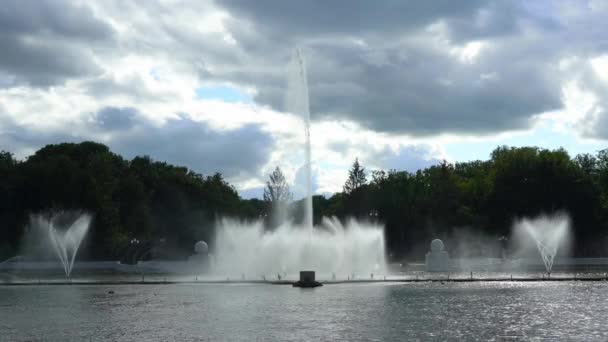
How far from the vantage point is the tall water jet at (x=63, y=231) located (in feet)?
295

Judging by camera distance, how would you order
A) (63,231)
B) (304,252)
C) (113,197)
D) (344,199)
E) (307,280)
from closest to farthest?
(307,280) → (304,252) → (63,231) → (113,197) → (344,199)

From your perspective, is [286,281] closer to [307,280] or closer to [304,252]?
[307,280]

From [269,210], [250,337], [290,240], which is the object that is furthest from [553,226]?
[250,337]

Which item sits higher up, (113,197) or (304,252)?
(113,197)

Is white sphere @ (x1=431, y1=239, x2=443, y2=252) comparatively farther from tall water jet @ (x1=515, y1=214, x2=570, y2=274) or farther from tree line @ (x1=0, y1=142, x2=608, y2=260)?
tree line @ (x1=0, y1=142, x2=608, y2=260)

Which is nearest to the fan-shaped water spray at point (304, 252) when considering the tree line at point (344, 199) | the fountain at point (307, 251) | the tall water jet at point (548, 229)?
the fountain at point (307, 251)

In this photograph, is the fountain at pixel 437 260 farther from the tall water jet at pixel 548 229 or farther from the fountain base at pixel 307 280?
the fountain base at pixel 307 280

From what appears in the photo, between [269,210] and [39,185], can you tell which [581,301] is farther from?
[269,210]

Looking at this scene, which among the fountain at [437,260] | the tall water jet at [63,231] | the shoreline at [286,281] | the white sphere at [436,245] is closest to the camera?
the shoreline at [286,281]

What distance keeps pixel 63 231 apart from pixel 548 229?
60540mm

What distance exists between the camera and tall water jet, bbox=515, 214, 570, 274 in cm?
9324

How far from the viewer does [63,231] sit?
92688mm

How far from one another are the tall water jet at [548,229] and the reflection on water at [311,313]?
4304 cm

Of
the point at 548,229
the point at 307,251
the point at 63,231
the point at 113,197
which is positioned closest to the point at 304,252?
A: the point at 307,251
